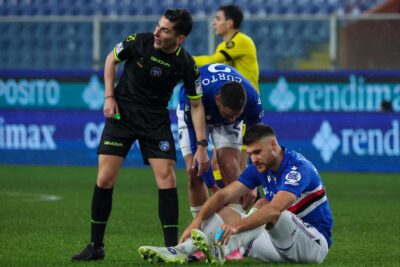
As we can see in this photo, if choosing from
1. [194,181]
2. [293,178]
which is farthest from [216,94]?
[293,178]

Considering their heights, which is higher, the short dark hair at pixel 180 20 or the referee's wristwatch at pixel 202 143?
the short dark hair at pixel 180 20

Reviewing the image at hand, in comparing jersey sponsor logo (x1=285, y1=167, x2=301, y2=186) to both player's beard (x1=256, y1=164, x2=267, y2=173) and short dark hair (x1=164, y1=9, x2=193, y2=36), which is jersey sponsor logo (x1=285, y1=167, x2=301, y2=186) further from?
short dark hair (x1=164, y1=9, x2=193, y2=36)

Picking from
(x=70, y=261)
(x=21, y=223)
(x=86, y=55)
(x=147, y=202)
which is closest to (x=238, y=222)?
(x=70, y=261)

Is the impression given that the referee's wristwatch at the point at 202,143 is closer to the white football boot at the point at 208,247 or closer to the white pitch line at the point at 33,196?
the white football boot at the point at 208,247

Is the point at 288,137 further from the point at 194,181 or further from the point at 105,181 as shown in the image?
the point at 105,181

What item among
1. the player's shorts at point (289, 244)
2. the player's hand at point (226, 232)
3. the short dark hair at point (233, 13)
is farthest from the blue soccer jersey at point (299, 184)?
the short dark hair at point (233, 13)

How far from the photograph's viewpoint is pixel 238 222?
6824 mm

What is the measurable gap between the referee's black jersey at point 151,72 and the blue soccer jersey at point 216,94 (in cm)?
78

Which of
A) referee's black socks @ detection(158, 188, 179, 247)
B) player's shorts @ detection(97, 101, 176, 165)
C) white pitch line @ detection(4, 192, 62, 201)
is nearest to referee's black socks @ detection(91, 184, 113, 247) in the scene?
player's shorts @ detection(97, 101, 176, 165)

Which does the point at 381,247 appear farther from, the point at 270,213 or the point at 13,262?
the point at 13,262

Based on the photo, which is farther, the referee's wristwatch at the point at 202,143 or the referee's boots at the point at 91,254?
the referee's wristwatch at the point at 202,143

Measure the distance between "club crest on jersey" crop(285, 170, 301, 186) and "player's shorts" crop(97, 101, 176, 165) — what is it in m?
1.15

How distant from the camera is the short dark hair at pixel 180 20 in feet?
25.3

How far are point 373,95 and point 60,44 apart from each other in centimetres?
615
